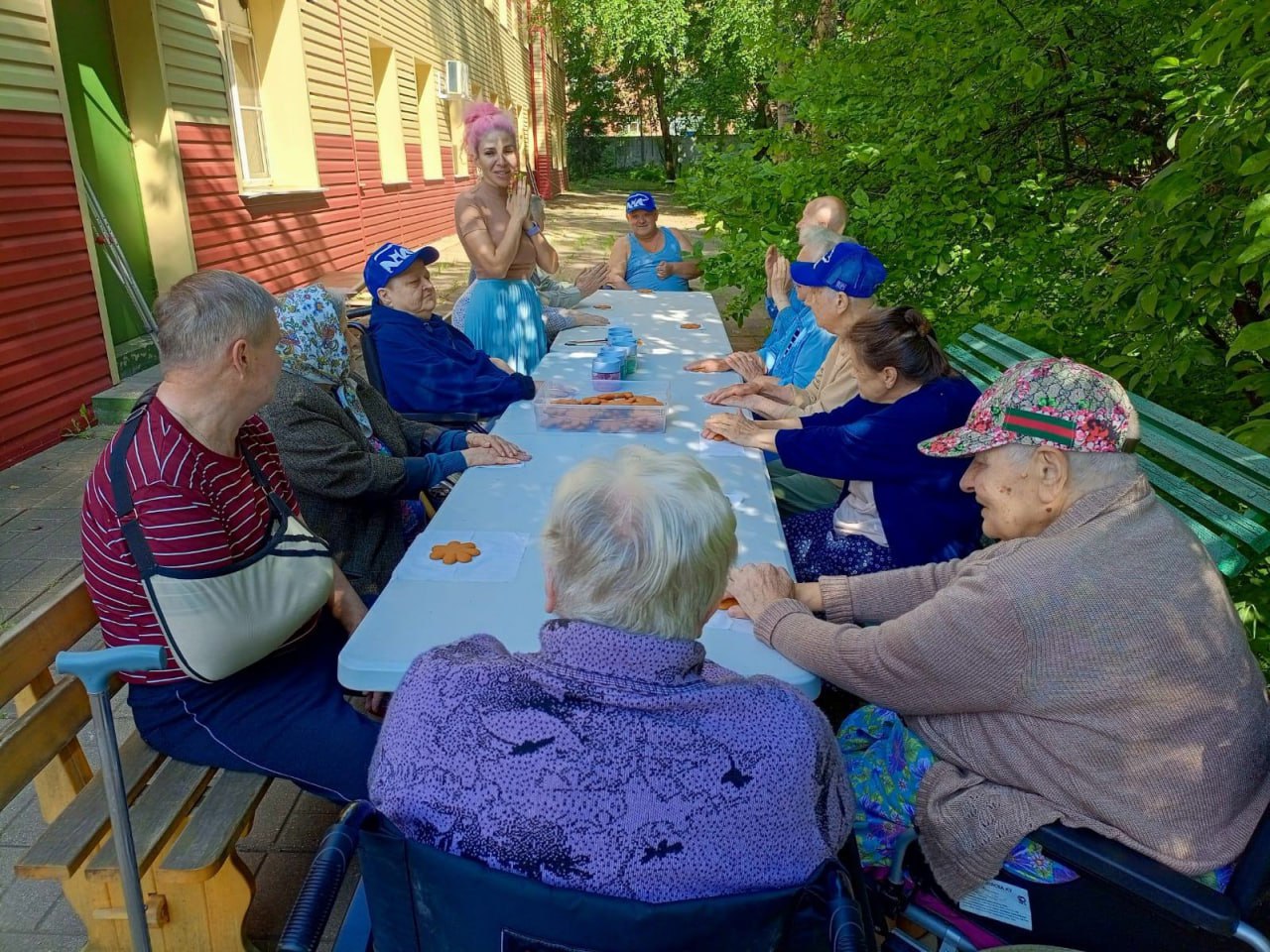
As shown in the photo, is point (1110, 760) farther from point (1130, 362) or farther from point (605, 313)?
point (605, 313)

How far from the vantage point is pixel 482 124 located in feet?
14.6

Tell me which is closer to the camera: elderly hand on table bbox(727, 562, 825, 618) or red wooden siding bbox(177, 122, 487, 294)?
elderly hand on table bbox(727, 562, 825, 618)

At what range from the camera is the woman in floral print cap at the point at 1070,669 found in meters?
1.43

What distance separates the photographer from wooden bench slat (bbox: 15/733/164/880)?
1588 mm

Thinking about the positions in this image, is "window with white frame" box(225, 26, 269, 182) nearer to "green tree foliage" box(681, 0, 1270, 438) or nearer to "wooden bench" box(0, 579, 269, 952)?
"green tree foliage" box(681, 0, 1270, 438)

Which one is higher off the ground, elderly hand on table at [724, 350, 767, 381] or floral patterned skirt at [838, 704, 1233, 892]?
elderly hand on table at [724, 350, 767, 381]

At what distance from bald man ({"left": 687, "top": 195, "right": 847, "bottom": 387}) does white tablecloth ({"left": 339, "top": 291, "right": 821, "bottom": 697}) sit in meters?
0.17

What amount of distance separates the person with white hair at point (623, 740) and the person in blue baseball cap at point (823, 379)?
1887 millimetres

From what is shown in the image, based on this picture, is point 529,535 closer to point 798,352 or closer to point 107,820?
point 107,820

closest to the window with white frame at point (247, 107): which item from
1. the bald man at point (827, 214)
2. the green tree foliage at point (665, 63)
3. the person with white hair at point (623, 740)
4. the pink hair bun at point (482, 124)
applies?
the pink hair bun at point (482, 124)

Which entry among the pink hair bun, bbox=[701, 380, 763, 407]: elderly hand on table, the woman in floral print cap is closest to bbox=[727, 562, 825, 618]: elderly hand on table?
the woman in floral print cap

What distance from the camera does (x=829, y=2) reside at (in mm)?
9875

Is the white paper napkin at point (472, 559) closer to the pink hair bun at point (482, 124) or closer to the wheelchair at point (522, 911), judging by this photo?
the wheelchair at point (522, 911)

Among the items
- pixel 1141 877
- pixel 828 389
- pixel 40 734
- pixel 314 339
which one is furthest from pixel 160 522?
pixel 828 389
